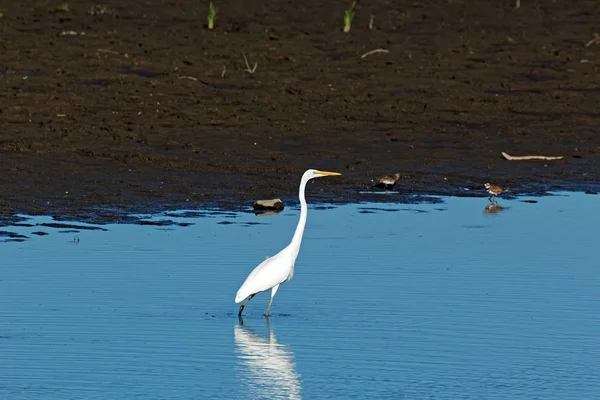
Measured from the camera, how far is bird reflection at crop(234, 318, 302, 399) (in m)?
8.60

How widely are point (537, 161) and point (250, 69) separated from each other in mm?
5344

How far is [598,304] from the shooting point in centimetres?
1081

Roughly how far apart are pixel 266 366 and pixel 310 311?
149 cm

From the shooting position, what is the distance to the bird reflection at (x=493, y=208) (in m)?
15.3

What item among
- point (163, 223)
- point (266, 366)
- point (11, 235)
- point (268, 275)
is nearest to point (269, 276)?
point (268, 275)

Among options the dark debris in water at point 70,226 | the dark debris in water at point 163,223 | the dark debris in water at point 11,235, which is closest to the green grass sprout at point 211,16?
the dark debris in water at point 163,223

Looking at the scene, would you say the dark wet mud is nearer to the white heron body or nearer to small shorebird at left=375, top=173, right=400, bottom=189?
small shorebird at left=375, top=173, right=400, bottom=189

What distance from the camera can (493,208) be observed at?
1552cm

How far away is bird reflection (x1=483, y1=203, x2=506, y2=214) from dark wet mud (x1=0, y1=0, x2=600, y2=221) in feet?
2.77

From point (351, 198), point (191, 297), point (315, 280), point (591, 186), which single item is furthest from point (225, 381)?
point (591, 186)

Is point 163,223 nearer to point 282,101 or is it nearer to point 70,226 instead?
point 70,226

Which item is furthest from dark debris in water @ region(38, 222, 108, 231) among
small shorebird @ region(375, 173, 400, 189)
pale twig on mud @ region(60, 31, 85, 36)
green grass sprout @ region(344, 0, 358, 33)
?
green grass sprout @ region(344, 0, 358, 33)

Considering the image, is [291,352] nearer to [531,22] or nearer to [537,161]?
[537,161]

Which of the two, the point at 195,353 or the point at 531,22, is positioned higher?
the point at 531,22
